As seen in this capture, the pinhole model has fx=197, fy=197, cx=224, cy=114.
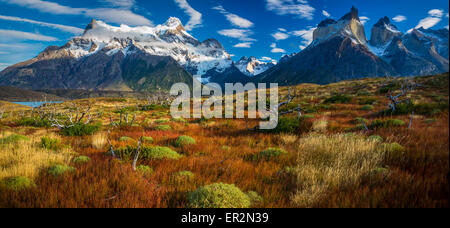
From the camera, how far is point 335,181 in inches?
151

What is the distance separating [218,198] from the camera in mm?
3158

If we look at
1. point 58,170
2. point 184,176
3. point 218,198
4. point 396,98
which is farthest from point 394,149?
point 396,98

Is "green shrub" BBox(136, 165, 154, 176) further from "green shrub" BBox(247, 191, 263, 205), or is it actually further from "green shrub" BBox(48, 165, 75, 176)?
"green shrub" BBox(247, 191, 263, 205)

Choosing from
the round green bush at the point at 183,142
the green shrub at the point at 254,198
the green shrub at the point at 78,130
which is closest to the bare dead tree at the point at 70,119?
the green shrub at the point at 78,130

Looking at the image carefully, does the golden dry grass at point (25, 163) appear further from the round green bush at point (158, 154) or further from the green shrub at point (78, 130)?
the green shrub at point (78, 130)

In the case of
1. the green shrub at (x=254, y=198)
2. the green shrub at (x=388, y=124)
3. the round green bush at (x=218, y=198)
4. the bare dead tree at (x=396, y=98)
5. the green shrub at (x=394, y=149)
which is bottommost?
the green shrub at (x=254, y=198)

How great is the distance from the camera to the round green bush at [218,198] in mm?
3115

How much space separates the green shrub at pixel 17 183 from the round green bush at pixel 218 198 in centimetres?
281

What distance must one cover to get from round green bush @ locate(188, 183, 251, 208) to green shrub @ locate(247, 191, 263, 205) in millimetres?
91

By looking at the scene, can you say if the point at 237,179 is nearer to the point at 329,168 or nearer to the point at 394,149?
the point at 329,168
